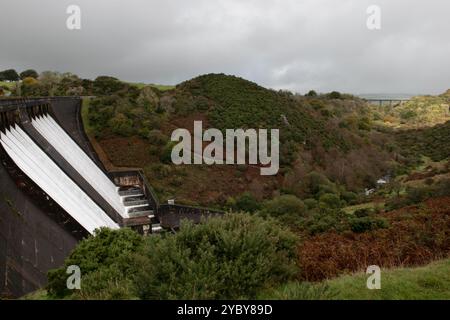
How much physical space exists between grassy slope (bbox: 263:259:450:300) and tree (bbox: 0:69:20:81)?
283 feet

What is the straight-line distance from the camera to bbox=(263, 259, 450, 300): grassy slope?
6.01m

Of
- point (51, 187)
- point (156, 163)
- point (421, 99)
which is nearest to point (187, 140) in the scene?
point (156, 163)

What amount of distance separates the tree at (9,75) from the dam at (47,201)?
189ft

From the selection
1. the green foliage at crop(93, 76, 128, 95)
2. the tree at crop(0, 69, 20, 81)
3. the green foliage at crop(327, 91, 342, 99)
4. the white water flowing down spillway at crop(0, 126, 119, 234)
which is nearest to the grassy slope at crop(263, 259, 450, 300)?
the white water flowing down spillway at crop(0, 126, 119, 234)

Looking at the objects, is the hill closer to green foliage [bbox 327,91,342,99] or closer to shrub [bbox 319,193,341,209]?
shrub [bbox 319,193,341,209]

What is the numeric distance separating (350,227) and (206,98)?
44.0 meters

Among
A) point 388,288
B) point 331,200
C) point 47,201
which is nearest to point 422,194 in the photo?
point 331,200

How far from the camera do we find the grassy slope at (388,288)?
237 inches

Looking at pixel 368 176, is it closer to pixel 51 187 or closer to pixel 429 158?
pixel 429 158

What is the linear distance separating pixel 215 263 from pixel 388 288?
3.10 metres

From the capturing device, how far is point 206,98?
184ft

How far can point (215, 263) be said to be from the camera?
6.44m

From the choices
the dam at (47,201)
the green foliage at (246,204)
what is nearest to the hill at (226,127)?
the green foliage at (246,204)

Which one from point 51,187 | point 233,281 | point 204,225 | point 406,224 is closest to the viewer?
point 233,281
